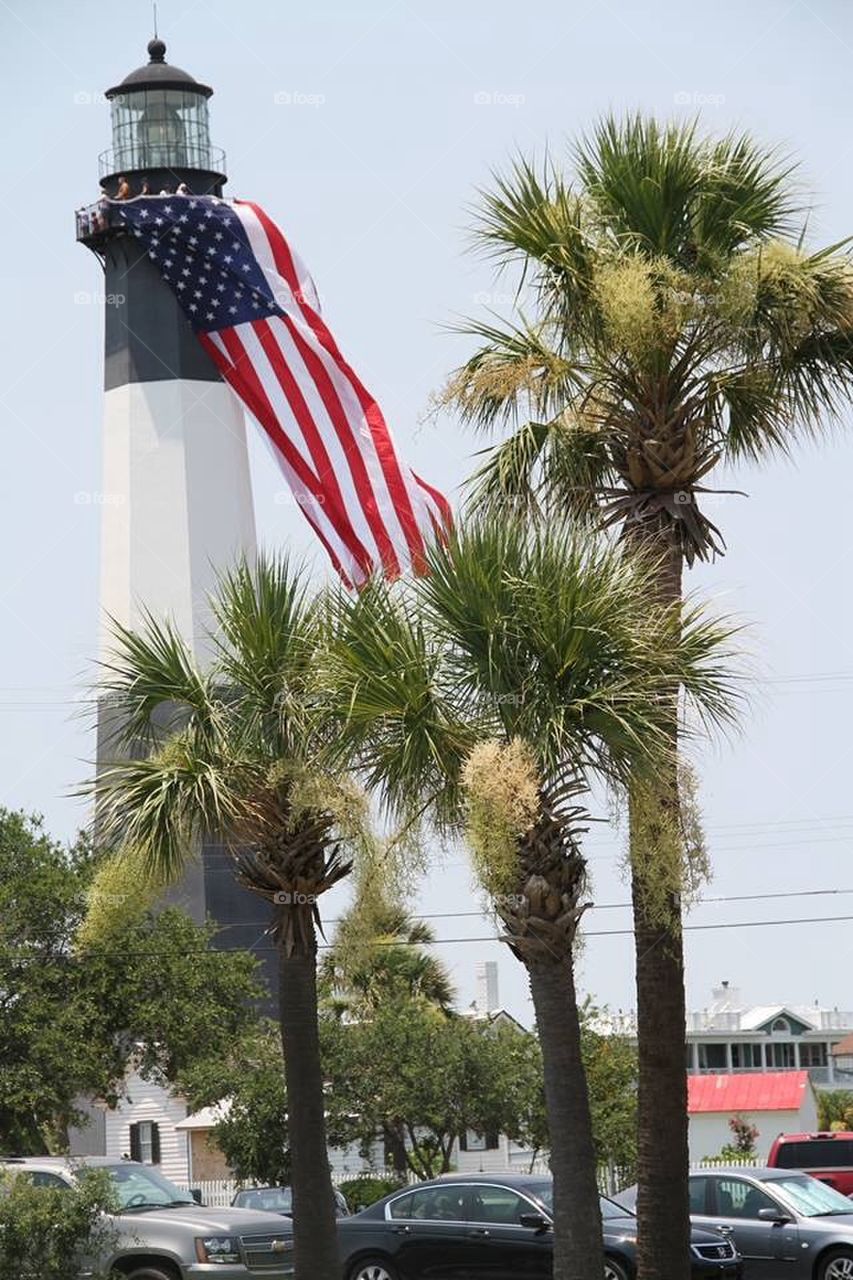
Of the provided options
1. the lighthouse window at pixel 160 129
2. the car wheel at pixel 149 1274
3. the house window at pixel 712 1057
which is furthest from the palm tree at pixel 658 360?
the house window at pixel 712 1057

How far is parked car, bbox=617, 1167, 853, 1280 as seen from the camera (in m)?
24.0

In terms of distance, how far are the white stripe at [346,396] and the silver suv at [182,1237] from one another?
6.63m

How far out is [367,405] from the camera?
27172 mm

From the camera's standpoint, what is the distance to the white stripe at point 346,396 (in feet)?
81.5

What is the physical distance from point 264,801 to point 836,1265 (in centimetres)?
887

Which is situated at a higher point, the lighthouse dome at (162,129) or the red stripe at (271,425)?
the lighthouse dome at (162,129)

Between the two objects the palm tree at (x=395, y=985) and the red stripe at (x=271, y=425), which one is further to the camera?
the palm tree at (x=395, y=985)

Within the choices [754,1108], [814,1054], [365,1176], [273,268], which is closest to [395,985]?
[365,1176]

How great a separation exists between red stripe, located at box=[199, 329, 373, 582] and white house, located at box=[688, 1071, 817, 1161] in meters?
49.2

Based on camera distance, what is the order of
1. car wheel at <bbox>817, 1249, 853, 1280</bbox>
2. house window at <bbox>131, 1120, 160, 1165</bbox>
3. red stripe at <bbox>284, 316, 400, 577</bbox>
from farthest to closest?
house window at <bbox>131, 1120, 160, 1165</bbox>, red stripe at <bbox>284, 316, 400, 577</bbox>, car wheel at <bbox>817, 1249, 853, 1280</bbox>

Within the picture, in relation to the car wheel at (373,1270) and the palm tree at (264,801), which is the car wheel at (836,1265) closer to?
the car wheel at (373,1270)

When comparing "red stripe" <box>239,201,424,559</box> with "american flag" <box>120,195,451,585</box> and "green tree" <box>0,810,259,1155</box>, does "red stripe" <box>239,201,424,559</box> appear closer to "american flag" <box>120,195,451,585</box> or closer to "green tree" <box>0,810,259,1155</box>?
"american flag" <box>120,195,451,585</box>

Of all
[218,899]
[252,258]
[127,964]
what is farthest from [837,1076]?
[252,258]

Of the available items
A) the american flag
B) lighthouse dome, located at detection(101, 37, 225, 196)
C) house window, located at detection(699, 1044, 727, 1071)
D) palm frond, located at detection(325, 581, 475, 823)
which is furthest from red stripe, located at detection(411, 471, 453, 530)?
house window, located at detection(699, 1044, 727, 1071)
